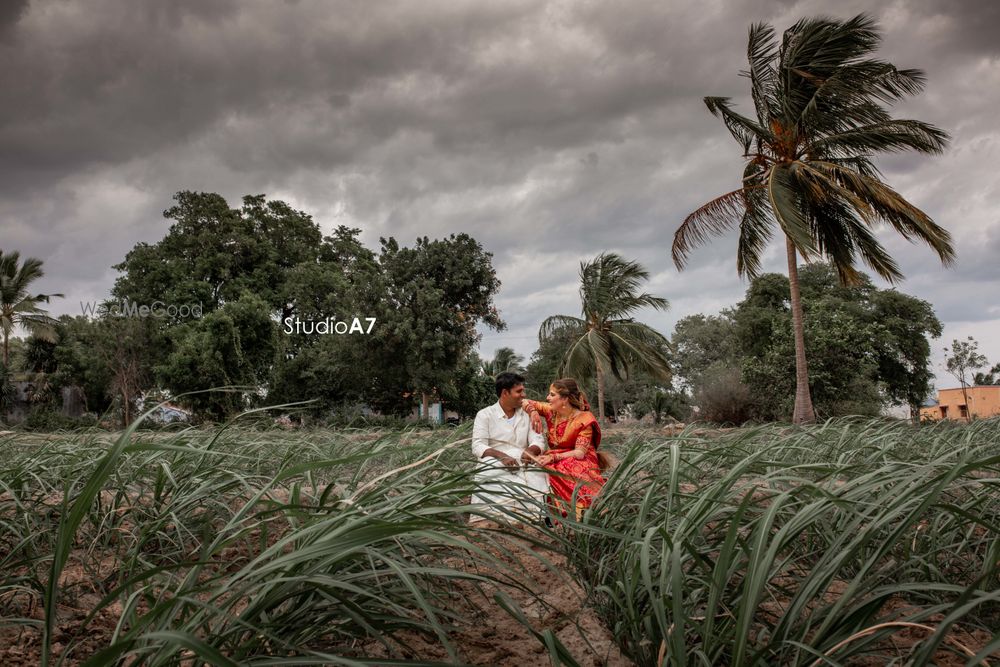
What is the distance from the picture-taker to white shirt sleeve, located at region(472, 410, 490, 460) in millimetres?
4445

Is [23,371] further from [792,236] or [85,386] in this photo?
[792,236]

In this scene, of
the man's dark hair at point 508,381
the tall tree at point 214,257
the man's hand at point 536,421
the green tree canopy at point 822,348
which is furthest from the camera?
the tall tree at point 214,257

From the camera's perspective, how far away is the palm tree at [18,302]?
28.4 metres

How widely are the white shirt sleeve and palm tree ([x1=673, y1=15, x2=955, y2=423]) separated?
984 centimetres

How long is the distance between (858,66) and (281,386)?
77.0ft

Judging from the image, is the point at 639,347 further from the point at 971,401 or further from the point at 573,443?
the point at 971,401

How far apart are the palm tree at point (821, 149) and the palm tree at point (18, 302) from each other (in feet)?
91.5

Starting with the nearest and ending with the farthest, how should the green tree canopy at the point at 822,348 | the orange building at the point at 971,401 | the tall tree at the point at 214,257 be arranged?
the green tree canopy at the point at 822,348 → the tall tree at the point at 214,257 → the orange building at the point at 971,401

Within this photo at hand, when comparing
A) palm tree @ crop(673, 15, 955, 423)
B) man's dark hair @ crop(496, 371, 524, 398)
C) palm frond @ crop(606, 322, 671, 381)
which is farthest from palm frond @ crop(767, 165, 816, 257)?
man's dark hair @ crop(496, 371, 524, 398)

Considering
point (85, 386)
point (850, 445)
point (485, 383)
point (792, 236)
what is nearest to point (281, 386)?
point (85, 386)

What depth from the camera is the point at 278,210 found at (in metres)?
32.4

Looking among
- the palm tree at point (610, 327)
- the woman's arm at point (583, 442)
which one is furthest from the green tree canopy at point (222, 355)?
the woman's arm at point (583, 442)

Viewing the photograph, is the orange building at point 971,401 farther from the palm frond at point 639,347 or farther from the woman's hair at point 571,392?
the woman's hair at point 571,392

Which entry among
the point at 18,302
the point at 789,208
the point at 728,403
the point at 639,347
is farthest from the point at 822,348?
the point at 18,302
